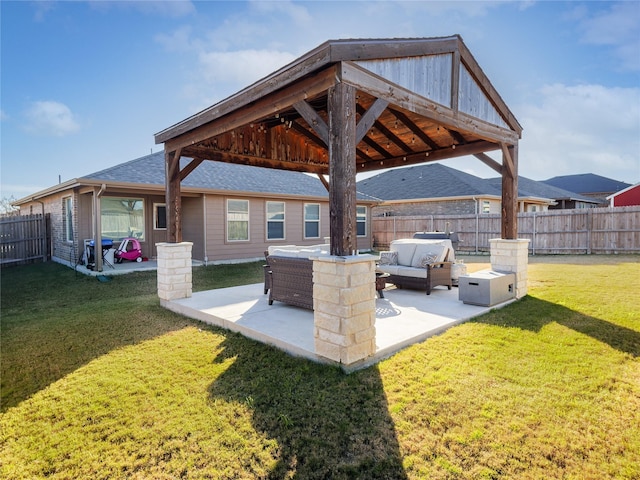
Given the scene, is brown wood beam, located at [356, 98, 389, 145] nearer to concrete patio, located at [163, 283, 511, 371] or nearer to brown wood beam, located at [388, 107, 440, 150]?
brown wood beam, located at [388, 107, 440, 150]

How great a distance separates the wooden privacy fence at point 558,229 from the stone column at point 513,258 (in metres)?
8.86

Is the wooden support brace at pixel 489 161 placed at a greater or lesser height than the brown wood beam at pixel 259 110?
lesser

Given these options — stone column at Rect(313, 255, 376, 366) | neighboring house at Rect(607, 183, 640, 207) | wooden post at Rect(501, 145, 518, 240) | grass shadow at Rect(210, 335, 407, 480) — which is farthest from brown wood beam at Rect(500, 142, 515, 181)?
neighboring house at Rect(607, 183, 640, 207)

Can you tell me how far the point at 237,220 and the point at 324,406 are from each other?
9804mm

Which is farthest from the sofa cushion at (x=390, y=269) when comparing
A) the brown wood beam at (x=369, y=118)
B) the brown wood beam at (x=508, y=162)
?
the brown wood beam at (x=369, y=118)

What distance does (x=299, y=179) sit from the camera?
14.9m

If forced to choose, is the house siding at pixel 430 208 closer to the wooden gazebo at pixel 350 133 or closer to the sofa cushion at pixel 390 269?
the wooden gazebo at pixel 350 133

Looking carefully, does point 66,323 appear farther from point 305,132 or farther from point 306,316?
point 305,132

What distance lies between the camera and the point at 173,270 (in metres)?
5.84

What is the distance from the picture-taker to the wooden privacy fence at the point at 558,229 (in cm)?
1216

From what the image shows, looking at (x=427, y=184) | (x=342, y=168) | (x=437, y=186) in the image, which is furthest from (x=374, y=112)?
(x=427, y=184)

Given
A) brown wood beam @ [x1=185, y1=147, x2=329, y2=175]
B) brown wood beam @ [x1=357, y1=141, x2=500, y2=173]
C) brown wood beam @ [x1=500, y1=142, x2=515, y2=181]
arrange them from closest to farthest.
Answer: brown wood beam @ [x1=500, y1=142, x2=515, y2=181] → brown wood beam @ [x1=185, y1=147, x2=329, y2=175] → brown wood beam @ [x1=357, y1=141, x2=500, y2=173]

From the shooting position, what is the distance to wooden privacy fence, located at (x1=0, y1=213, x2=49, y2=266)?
1197 centimetres

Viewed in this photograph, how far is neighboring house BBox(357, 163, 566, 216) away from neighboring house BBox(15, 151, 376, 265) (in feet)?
17.8
